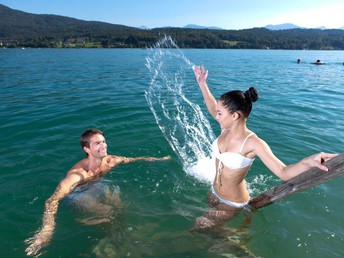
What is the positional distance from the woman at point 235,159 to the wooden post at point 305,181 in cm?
11

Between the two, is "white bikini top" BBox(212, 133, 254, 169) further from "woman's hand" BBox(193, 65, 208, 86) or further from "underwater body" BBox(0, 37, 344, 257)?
"woman's hand" BBox(193, 65, 208, 86)

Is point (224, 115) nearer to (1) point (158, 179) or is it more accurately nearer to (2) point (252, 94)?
(2) point (252, 94)

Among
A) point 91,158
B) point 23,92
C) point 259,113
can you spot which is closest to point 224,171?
point 91,158

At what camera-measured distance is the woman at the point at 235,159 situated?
3.51 meters

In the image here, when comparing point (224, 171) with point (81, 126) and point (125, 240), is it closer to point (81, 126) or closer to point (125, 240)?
point (125, 240)

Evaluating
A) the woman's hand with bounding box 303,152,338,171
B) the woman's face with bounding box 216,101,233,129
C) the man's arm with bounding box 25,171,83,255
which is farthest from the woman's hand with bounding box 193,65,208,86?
the man's arm with bounding box 25,171,83,255

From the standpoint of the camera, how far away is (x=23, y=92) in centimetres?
1817

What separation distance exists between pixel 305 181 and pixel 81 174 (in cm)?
436

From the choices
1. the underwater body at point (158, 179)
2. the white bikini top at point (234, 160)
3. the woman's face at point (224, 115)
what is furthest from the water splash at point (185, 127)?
the white bikini top at point (234, 160)

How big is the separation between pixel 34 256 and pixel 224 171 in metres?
3.50

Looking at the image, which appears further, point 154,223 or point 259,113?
point 259,113

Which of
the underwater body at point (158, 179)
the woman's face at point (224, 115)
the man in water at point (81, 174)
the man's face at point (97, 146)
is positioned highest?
the woman's face at point (224, 115)

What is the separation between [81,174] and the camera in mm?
5949

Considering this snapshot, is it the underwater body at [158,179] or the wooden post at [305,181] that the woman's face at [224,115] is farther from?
the underwater body at [158,179]
